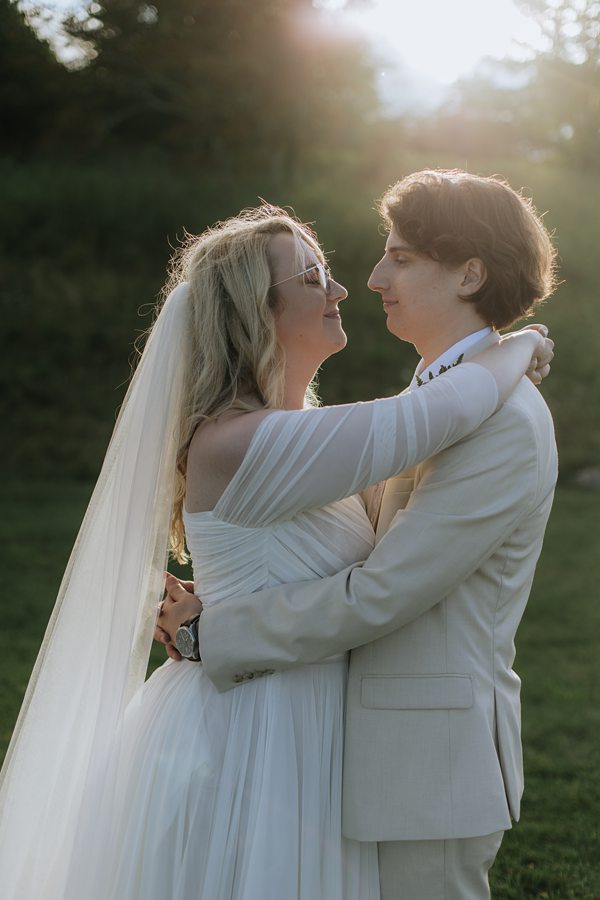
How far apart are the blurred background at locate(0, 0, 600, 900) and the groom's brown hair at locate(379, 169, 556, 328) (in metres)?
3.50

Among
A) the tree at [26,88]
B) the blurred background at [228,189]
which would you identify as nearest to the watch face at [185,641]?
the blurred background at [228,189]

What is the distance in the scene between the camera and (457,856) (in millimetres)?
2479

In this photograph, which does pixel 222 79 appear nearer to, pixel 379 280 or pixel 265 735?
pixel 379 280

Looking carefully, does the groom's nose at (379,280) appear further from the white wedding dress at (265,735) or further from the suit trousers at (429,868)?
the suit trousers at (429,868)

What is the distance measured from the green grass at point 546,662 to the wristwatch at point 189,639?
2092 millimetres

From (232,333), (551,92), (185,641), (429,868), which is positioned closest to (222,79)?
(551,92)

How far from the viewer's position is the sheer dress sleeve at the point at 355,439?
7.76 feet

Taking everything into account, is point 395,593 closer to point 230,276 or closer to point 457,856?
point 457,856

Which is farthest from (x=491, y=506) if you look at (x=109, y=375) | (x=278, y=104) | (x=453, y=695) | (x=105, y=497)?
(x=278, y=104)

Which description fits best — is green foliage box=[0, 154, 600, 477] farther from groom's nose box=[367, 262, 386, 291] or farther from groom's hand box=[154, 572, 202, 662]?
groom's nose box=[367, 262, 386, 291]

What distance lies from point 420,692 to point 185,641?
25.1 inches

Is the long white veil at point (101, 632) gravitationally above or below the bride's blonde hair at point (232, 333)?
below

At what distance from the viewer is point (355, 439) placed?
2.39m

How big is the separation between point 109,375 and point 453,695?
33.4 feet
